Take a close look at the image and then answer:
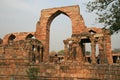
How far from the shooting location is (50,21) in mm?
21719

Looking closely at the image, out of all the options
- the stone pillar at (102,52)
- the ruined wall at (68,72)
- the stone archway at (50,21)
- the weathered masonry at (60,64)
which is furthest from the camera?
the stone archway at (50,21)

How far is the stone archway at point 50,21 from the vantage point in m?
20.0

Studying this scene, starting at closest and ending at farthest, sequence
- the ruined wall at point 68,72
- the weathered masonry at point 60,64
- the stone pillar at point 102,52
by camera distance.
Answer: the ruined wall at point 68,72, the weathered masonry at point 60,64, the stone pillar at point 102,52

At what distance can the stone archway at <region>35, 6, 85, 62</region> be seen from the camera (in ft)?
65.6

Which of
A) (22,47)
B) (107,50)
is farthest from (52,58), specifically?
(22,47)

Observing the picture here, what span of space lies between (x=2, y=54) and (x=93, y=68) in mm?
6120

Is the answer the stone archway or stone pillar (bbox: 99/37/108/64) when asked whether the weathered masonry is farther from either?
the stone archway

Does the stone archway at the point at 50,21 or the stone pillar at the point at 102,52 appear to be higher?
the stone archway at the point at 50,21

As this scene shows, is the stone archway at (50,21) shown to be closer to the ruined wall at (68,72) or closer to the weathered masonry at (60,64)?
the weathered masonry at (60,64)

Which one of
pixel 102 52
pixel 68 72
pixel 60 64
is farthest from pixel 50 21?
pixel 68 72

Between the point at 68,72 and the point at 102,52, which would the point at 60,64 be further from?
the point at 102,52

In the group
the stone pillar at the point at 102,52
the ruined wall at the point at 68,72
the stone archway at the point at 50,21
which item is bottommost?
the ruined wall at the point at 68,72

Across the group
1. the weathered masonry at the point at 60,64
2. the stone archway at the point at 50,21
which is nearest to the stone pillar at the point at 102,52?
the weathered masonry at the point at 60,64

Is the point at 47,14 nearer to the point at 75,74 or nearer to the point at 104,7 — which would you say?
the point at 75,74
